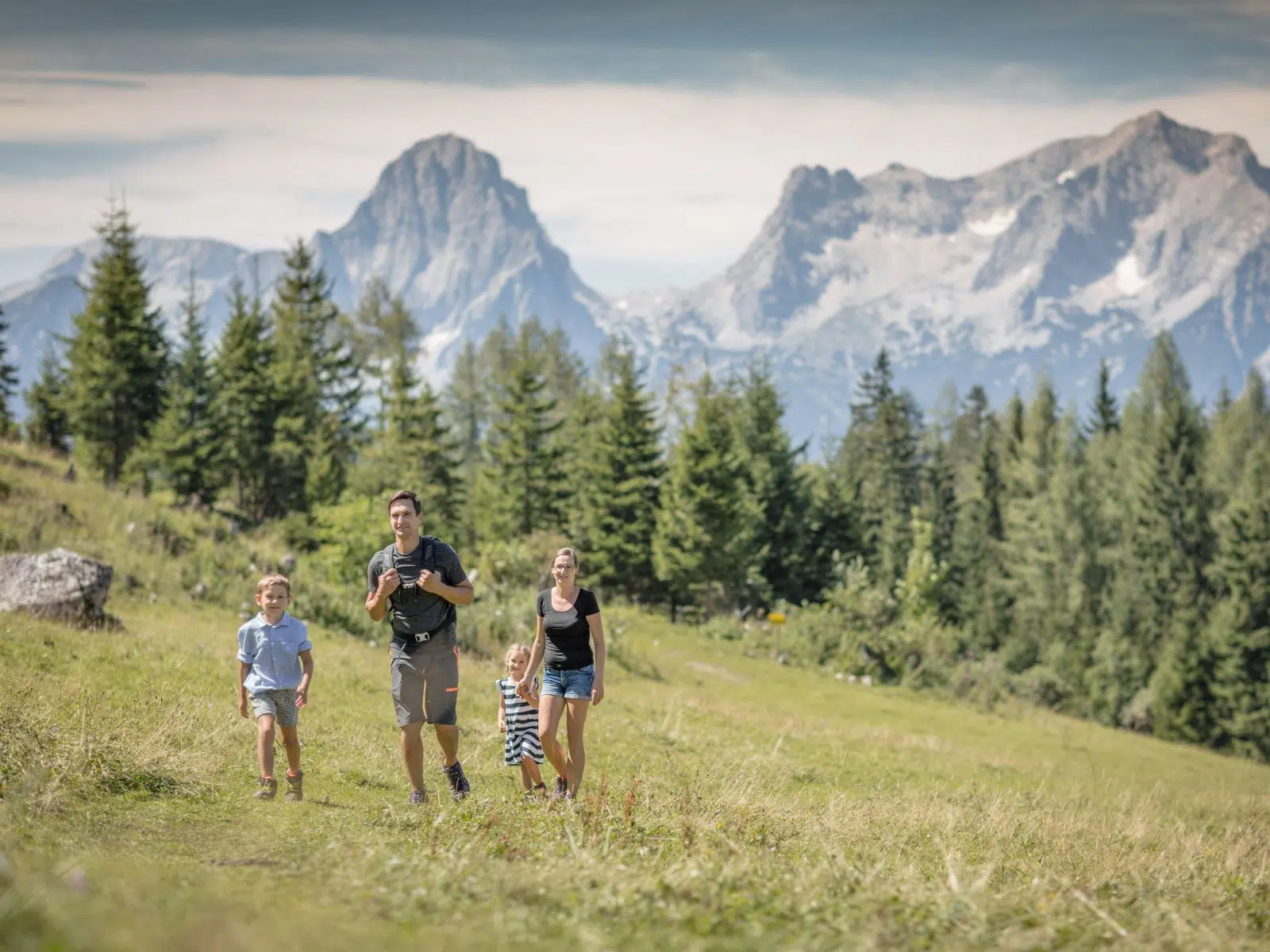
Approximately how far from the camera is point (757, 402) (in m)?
55.1

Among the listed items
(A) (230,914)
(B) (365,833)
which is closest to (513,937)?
(A) (230,914)

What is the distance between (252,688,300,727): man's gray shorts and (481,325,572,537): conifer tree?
38.7 m

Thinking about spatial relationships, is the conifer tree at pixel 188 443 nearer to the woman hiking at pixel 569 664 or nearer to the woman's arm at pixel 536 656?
the woman's arm at pixel 536 656

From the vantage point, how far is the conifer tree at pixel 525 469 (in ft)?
156

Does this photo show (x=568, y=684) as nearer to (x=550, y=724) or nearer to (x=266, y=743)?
(x=550, y=724)

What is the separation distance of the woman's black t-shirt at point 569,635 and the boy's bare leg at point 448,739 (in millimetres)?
1003

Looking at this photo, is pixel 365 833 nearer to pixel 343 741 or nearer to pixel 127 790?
pixel 127 790

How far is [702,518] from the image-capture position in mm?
41125

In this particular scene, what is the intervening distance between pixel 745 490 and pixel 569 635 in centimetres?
4104

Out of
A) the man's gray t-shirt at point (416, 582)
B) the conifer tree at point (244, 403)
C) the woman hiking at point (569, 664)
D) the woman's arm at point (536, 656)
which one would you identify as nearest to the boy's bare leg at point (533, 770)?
the woman hiking at point (569, 664)

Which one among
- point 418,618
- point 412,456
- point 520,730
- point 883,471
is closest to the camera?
point 418,618

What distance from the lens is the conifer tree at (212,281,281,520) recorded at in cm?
4753

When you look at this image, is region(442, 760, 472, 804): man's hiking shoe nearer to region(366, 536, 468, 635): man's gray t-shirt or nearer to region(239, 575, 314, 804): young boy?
region(239, 575, 314, 804): young boy

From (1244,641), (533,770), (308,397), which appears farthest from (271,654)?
(1244,641)
